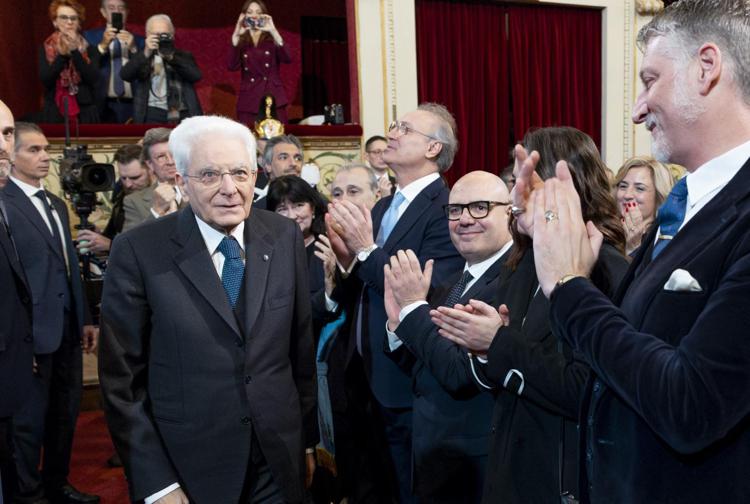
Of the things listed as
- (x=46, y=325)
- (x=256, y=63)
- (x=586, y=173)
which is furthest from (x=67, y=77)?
(x=586, y=173)

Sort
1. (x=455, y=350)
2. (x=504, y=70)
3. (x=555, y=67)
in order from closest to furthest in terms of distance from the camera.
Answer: (x=455, y=350)
(x=504, y=70)
(x=555, y=67)

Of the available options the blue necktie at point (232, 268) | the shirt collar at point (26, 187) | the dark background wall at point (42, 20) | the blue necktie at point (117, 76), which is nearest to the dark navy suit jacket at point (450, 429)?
the blue necktie at point (232, 268)

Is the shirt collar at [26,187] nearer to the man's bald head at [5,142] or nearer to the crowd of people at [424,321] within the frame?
the crowd of people at [424,321]

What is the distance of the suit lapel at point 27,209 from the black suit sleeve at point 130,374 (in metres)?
1.68

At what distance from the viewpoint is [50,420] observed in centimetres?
335

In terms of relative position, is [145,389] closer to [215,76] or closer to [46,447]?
[46,447]

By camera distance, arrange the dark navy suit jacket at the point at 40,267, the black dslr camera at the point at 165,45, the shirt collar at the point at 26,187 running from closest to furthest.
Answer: the dark navy suit jacket at the point at 40,267 → the shirt collar at the point at 26,187 → the black dslr camera at the point at 165,45

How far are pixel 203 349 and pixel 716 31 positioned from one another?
126 centimetres

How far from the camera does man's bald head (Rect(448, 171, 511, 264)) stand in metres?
2.18

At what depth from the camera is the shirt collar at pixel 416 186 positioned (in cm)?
277

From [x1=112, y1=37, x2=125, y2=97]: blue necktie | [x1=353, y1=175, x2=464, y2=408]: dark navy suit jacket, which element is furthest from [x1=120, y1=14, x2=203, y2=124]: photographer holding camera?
[x1=353, y1=175, x2=464, y2=408]: dark navy suit jacket

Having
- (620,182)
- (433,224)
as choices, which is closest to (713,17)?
(433,224)

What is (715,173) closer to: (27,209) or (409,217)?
(409,217)

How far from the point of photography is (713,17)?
109 centimetres
